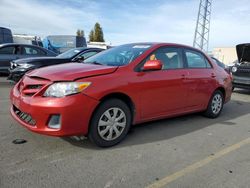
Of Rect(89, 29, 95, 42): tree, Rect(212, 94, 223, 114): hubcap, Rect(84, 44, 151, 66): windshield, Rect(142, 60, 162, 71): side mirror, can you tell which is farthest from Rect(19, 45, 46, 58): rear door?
Rect(89, 29, 95, 42): tree

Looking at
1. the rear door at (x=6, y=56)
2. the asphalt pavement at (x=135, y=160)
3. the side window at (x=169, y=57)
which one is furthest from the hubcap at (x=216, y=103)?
the rear door at (x=6, y=56)

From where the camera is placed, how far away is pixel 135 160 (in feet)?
11.8

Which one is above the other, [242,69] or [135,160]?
[242,69]

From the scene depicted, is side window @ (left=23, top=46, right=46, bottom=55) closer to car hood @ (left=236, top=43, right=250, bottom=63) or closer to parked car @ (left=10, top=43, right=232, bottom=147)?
parked car @ (left=10, top=43, right=232, bottom=147)

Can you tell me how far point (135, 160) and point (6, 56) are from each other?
9.22m

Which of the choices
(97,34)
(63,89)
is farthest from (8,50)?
(97,34)

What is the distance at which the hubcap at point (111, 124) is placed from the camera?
12.7ft

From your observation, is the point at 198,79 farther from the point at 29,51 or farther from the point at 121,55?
the point at 29,51

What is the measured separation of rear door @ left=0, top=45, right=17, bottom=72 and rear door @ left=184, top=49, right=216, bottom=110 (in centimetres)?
808

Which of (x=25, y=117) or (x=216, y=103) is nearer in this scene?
(x=25, y=117)

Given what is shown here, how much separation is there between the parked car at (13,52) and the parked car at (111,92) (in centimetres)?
709

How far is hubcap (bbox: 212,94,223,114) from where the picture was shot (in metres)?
5.98

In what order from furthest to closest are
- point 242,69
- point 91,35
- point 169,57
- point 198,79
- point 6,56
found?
point 91,35
point 6,56
point 242,69
point 198,79
point 169,57

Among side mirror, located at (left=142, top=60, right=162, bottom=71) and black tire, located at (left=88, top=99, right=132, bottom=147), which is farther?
side mirror, located at (left=142, top=60, right=162, bottom=71)
